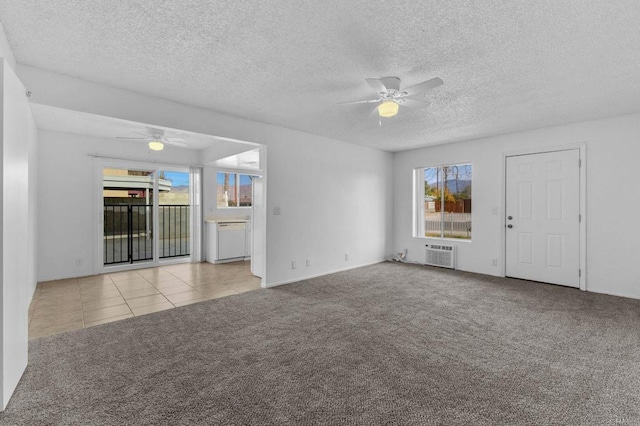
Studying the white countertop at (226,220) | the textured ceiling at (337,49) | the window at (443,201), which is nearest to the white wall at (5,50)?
the textured ceiling at (337,49)

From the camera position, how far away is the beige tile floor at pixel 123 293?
3.39m

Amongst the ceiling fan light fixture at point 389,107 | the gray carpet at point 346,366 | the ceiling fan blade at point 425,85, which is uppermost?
the ceiling fan blade at point 425,85

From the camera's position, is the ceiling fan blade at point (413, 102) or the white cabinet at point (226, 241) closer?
the ceiling fan blade at point (413, 102)

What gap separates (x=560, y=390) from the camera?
2.04 m

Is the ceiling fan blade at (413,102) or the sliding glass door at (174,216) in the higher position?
the ceiling fan blade at (413,102)

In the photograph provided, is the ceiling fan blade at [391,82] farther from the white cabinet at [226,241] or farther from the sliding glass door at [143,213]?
the sliding glass door at [143,213]

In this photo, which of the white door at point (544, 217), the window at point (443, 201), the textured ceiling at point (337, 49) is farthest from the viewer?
the window at point (443, 201)

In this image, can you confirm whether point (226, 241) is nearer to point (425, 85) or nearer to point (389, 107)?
point (389, 107)

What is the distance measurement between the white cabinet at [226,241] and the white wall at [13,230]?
4.23 metres

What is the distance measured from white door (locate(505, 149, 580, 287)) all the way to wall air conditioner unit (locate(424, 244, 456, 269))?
958mm

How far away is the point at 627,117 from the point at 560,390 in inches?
169

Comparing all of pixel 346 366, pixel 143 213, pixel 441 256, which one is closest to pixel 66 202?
pixel 143 213

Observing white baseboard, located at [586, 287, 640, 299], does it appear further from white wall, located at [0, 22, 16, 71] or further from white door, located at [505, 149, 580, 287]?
white wall, located at [0, 22, 16, 71]

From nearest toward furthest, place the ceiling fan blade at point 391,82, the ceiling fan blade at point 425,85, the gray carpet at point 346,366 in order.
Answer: the gray carpet at point 346,366 → the ceiling fan blade at point 425,85 → the ceiling fan blade at point 391,82
